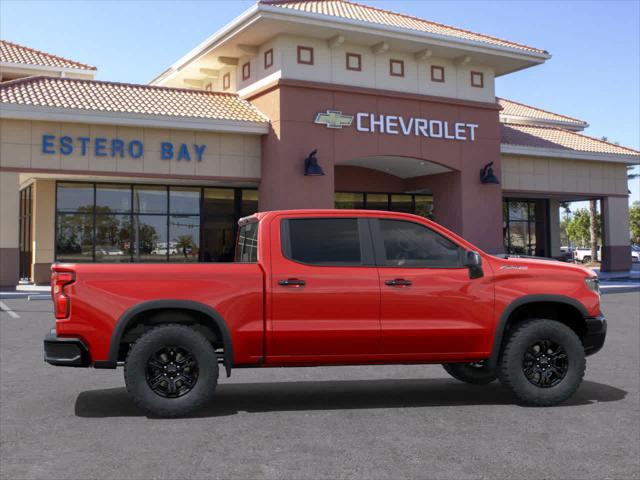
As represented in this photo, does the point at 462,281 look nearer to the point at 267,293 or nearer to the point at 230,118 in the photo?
the point at 267,293

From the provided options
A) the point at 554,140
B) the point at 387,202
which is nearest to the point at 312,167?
the point at 387,202

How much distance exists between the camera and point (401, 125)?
2650cm

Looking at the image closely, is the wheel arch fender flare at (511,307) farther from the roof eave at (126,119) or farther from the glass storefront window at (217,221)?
the glass storefront window at (217,221)

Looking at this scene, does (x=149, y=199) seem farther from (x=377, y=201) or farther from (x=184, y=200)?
(x=377, y=201)

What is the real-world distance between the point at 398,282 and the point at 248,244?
1804 mm

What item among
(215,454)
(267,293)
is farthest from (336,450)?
(267,293)

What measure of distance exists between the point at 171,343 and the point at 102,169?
59.9 feet

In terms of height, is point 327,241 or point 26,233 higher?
point 26,233

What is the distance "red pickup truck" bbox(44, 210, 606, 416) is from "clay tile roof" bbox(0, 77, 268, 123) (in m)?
17.7

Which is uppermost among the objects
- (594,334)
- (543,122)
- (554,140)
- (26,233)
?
(543,122)

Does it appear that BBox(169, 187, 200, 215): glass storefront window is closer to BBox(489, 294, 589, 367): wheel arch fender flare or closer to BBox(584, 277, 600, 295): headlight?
BBox(489, 294, 589, 367): wheel arch fender flare

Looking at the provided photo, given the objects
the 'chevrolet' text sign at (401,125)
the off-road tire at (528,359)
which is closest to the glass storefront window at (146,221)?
the 'chevrolet' text sign at (401,125)

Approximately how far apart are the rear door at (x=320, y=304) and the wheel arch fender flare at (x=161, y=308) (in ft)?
1.38

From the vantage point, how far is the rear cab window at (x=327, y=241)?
718 cm
